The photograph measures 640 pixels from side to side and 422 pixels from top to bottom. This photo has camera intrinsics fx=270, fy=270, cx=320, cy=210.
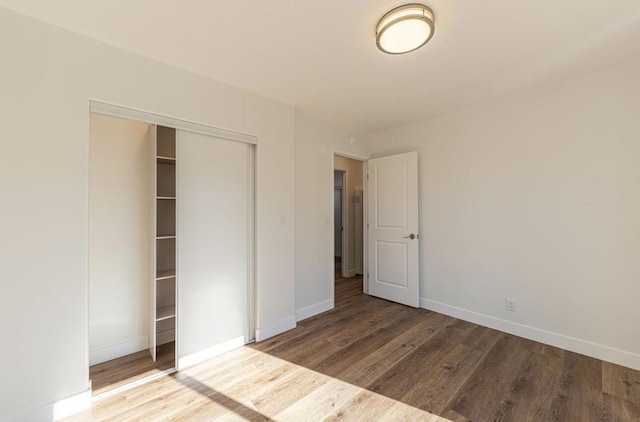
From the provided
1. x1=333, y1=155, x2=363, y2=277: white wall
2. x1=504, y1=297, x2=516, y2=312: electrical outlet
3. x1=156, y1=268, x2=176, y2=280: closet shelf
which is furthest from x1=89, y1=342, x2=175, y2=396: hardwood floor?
x1=333, y1=155, x2=363, y2=277: white wall

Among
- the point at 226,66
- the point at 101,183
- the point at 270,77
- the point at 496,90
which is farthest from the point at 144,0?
the point at 496,90

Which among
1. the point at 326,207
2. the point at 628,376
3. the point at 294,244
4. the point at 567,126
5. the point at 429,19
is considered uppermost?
the point at 429,19

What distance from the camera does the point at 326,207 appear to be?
3660 millimetres

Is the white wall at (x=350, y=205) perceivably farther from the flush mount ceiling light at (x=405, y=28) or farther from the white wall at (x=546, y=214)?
the flush mount ceiling light at (x=405, y=28)

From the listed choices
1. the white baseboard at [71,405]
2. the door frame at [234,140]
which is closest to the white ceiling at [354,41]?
the door frame at [234,140]

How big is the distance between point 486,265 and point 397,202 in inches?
52.4

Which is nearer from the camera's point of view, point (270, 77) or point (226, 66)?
point (226, 66)

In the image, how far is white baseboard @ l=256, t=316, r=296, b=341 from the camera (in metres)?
2.78

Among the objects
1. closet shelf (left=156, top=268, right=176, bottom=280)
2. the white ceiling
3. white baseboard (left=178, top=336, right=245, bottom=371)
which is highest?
the white ceiling

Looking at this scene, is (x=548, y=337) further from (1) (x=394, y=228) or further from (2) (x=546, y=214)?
(1) (x=394, y=228)

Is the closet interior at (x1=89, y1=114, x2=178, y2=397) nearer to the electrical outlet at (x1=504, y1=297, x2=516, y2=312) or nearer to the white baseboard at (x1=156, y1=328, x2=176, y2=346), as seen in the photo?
the white baseboard at (x1=156, y1=328, x2=176, y2=346)

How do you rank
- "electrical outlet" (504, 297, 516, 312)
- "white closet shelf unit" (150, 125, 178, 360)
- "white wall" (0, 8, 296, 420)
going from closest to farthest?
"white wall" (0, 8, 296, 420) → "white closet shelf unit" (150, 125, 178, 360) → "electrical outlet" (504, 297, 516, 312)

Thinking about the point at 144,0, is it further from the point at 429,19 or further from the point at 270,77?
the point at 429,19

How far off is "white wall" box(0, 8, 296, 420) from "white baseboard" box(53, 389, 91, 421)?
0.13ft
